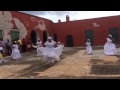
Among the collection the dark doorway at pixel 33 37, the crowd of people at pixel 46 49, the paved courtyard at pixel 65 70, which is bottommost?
the paved courtyard at pixel 65 70

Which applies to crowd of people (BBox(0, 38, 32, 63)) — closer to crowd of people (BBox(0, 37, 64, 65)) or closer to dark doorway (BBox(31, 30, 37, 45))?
crowd of people (BBox(0, 37, 64, 65))

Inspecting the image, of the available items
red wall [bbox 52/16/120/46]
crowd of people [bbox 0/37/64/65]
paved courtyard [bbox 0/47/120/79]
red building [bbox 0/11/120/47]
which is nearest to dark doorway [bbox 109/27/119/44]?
red building [bbox 0/11/120/47]

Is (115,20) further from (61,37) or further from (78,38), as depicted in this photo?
(61,37)

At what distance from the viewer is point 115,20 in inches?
988

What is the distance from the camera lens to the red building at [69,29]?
21306 millimetres

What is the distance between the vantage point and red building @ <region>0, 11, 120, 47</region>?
21306mm

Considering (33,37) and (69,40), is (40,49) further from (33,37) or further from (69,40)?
(69,40)

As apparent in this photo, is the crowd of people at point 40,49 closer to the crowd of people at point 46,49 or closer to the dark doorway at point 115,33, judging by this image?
the crowd of people at point 46,49

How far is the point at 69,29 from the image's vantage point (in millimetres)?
27766

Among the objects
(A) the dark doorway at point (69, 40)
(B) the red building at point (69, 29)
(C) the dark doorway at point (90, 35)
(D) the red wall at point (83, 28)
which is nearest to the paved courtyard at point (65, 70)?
(B) the red building at point (69, 29)

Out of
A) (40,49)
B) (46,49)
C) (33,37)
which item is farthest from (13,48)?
(33,37)

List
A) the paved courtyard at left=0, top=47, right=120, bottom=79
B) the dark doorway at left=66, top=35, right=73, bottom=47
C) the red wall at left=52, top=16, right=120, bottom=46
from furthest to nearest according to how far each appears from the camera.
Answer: the dark doorway at left=66, top=35, right=73, bottom=47
the red wall at left=52, top=16, right=120, bottom=46
the paved courtyard at left=0, top=47, right=120, bottom=79

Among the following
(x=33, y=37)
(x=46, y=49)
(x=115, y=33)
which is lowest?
(x=46, y=49)

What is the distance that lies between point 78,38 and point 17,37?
959 centimetres
